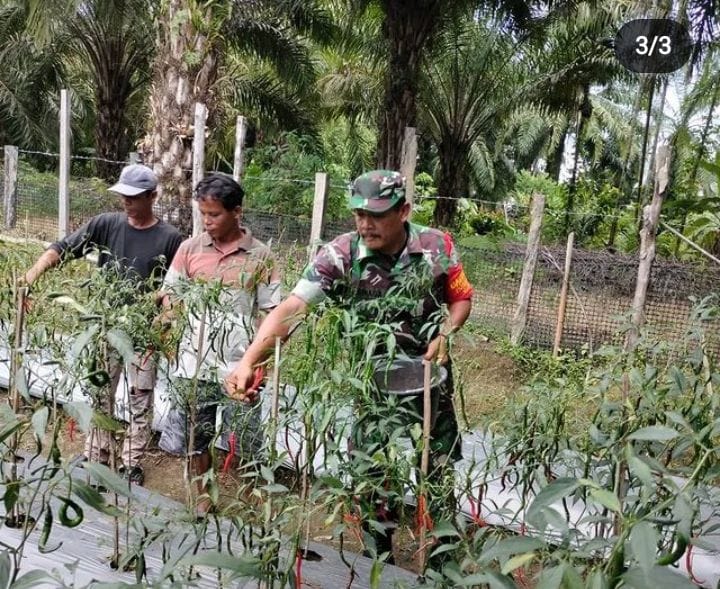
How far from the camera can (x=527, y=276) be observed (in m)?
5.97

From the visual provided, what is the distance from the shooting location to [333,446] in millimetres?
1588

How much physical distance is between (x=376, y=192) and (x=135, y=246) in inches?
53.9

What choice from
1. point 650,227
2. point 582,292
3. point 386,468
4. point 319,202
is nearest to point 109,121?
point 319,202

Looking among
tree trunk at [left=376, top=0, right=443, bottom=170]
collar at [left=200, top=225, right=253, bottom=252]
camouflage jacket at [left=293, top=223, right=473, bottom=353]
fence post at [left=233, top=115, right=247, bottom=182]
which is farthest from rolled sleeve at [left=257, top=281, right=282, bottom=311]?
tree trunk at [left=376, top=0, right=443, bottom=170]

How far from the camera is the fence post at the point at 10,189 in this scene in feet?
29.6

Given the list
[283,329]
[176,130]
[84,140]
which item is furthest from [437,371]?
[84,140]

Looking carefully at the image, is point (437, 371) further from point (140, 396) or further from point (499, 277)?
point (499, 277)

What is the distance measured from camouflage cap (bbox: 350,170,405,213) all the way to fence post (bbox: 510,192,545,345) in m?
3.80

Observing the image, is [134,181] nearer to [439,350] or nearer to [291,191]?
[439,350]

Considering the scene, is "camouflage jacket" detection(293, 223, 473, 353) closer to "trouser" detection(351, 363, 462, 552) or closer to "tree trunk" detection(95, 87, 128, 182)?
"trouser" detection(351, 363, 462, 552)

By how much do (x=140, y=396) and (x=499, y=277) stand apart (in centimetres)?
357

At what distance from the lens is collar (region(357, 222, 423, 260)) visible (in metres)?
2.37

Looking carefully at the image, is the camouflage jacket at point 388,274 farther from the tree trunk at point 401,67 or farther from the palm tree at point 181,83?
the tree trunk at point 401,67
